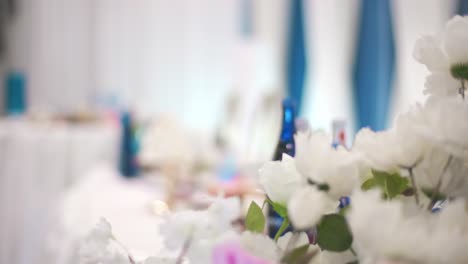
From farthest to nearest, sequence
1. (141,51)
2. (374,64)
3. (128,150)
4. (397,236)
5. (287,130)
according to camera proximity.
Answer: (141,51) → (374,64) → (128,150) → (287,130) → (397,236)

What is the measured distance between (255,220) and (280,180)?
0.04 meters

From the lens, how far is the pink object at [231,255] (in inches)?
12.0

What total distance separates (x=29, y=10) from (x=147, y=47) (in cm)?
93

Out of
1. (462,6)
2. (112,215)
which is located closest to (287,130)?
(112,215)

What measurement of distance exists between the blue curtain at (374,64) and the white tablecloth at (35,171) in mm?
1095

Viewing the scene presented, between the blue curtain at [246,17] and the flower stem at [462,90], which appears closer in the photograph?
the flower stem at [462,90]

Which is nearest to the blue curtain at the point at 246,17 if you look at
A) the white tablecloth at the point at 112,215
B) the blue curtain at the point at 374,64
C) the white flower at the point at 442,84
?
the blue curtain at the point at 374,64

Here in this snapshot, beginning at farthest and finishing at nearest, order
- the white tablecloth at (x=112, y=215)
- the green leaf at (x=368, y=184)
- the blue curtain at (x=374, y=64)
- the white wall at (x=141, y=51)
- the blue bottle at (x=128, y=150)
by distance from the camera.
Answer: the white wall at (x=141, y=51) → the blue curtain at (x=374, y=64) → the blue bottle at (x=128, y=150) → the white tablecloth at (x=112, y=215) → the green leaf at (x=368, y=184)

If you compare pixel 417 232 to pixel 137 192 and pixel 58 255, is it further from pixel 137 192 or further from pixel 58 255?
pixel 137 192

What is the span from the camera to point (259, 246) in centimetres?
34

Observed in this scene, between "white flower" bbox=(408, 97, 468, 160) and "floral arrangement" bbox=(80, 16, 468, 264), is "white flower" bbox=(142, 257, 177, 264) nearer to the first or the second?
"floral arrangement" bbox=(80, 16, 468, 264)

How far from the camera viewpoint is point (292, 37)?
2.76 m

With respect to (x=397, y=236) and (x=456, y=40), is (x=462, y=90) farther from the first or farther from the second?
(x=397, y=236)

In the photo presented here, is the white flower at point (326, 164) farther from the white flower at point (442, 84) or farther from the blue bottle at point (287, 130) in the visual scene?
the blue bottle at point (287, 130)
